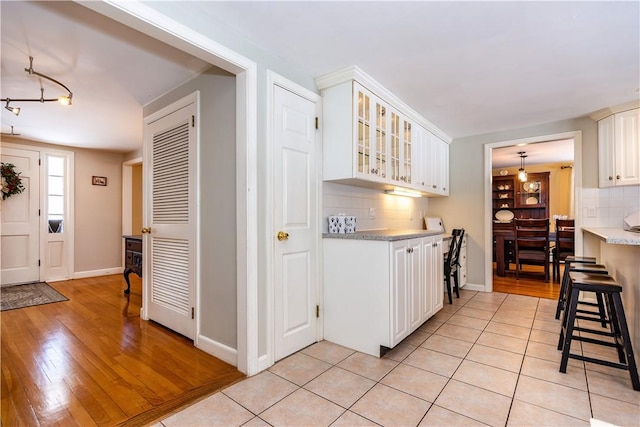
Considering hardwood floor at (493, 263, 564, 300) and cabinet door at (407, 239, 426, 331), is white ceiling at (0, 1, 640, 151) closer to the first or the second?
cabinet door at (407, 239, 426, 331)

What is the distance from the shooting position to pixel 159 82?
8.93ft

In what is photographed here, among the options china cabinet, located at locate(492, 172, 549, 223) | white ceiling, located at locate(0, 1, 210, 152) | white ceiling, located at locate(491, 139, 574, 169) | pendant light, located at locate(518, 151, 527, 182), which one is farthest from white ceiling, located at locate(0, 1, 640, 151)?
china cabinet, located at locate(492, 172, 549, 223)

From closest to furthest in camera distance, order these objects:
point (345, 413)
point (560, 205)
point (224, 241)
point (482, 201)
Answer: point (345, 413) → point (224, 241) → point (482, 201) → point (560, 205)

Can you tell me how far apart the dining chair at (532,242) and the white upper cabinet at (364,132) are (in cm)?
298

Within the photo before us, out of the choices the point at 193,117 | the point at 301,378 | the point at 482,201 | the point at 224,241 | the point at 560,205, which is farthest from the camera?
the point at 560,205

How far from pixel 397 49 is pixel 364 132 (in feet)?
2.25

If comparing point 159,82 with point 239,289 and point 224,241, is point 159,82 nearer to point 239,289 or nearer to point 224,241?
point 224,241

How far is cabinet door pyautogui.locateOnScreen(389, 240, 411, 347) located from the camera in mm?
2266

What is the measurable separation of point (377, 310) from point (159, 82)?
272cm

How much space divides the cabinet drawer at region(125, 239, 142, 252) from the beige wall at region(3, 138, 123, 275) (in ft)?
7.13

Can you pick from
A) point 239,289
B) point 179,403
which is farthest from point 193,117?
point 179,403

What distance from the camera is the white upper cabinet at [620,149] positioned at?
10.6 ft

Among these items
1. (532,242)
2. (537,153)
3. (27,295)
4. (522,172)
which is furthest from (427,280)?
(522,172)

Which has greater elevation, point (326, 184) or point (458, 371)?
point (326, 184)
